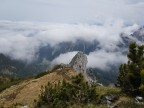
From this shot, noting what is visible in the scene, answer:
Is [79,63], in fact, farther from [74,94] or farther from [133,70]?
[74,94]

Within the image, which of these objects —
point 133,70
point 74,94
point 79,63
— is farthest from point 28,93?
point 79,63

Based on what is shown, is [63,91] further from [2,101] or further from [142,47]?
[2,101]

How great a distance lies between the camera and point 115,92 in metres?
43.8

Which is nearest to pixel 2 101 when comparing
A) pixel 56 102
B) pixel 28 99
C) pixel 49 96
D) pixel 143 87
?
pixel 28 99

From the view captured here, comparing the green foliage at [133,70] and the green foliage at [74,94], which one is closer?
the green foliage at [74,94]

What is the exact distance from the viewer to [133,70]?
Result: 4297cm

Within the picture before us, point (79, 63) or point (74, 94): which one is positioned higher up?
point (74, 94)

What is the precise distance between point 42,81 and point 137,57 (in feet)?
95.1

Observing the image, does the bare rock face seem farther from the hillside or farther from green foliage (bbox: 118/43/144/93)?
green foliage (bbox: 118/43/144/93)

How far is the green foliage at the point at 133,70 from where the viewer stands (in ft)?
139

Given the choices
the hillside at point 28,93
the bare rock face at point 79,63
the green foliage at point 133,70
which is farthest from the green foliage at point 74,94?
the bare rock face at point 79,63

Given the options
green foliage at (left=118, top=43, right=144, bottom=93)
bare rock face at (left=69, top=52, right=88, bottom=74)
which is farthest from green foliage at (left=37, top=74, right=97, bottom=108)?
bare rock face at (left=69, top=52, right=88, bottom=74)

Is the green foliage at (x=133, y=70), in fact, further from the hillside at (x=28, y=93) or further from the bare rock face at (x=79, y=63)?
the bare rock face at (x=79, y=63)

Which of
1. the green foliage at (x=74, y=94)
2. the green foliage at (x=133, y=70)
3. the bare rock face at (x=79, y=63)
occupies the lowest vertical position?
the bare rock face at (x=79, y=63)
